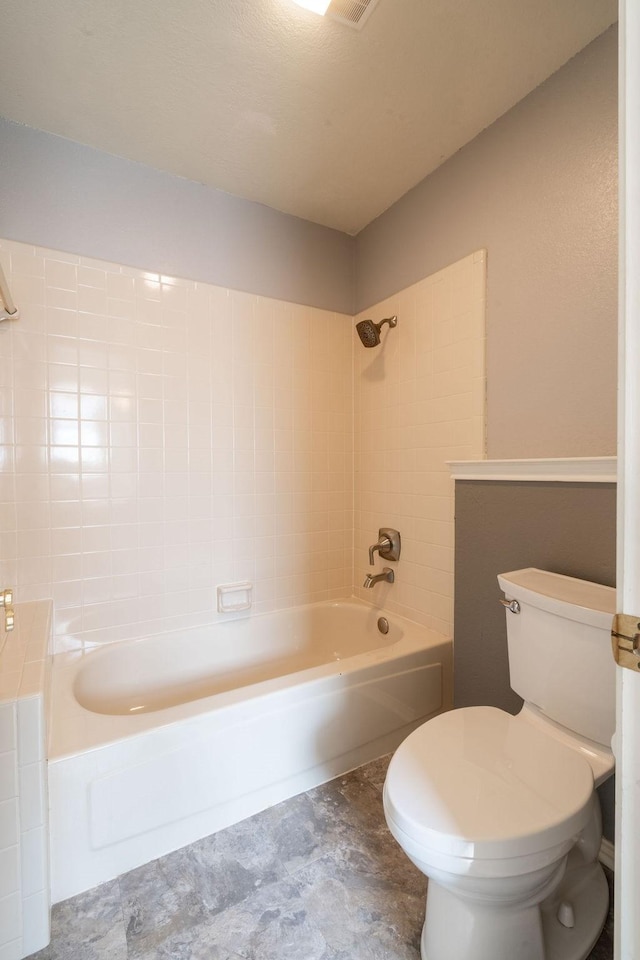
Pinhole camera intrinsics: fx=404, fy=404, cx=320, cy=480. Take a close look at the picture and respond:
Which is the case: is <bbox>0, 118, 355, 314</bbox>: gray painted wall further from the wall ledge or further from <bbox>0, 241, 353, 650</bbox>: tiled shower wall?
the wall ledge

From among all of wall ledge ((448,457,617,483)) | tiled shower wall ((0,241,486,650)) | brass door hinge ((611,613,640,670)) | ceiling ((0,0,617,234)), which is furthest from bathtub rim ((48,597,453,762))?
ceiling ((0,0,617,234))

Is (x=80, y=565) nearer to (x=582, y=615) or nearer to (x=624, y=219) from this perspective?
(x=582, y=615)

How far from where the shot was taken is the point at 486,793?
34.8 inches

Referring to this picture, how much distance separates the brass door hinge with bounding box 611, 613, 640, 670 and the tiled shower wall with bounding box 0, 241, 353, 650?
170 centimetres

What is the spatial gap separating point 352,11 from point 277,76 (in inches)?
12.3

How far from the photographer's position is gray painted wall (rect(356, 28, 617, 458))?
1.23 m

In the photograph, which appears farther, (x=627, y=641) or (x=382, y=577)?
(x=382, y=577)

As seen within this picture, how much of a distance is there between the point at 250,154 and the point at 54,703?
2.21 metres

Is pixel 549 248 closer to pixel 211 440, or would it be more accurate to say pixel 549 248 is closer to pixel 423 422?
pixel 423 422

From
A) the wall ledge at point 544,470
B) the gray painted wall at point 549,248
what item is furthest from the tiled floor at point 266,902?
the gray painted wall at point 549,248

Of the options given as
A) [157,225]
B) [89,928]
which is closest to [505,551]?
[89,928]

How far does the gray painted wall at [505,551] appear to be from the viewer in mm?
1205

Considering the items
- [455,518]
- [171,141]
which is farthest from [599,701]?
[171,141]

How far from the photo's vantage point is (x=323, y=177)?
72.3 inches
